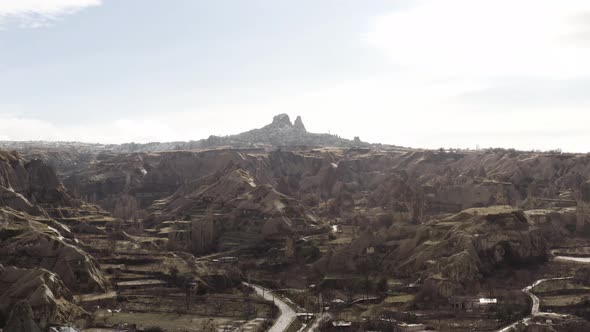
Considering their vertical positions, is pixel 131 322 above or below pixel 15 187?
below

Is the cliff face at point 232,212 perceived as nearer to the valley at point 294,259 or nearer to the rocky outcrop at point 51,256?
the valley at point 294,259

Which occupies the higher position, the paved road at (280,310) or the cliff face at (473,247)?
the cliff face at (473,247)

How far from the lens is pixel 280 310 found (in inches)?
3829

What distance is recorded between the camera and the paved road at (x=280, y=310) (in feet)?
289

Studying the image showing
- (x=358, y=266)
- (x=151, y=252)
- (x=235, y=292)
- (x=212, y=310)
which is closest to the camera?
(x=212, y=310)

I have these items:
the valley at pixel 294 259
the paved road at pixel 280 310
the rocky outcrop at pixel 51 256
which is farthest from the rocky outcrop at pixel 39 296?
the paved road at pixel 280 310

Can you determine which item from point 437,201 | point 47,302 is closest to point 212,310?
point 47,302

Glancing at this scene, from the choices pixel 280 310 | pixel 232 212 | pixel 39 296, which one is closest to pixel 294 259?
pixel 232 212

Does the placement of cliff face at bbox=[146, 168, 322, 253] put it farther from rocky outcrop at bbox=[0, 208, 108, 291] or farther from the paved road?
rocky outcrop at bbox=[0, 208, 108, 291]

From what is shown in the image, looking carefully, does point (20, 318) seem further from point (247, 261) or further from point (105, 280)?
point (247, 261)

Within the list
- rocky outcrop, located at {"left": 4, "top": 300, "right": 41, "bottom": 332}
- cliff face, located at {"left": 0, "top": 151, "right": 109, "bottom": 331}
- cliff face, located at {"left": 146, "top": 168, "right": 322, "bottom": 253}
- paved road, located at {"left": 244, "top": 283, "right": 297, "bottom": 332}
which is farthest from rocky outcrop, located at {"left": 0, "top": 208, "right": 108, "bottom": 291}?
rocky outcrop, located at {"left": 4, "top": 300, "right": 41, "bottom": 332}

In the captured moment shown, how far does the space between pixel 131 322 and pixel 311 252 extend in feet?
166

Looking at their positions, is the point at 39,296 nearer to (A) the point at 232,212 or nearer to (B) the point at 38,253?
(B) the point at 38,253

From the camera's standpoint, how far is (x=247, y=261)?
135 meters
